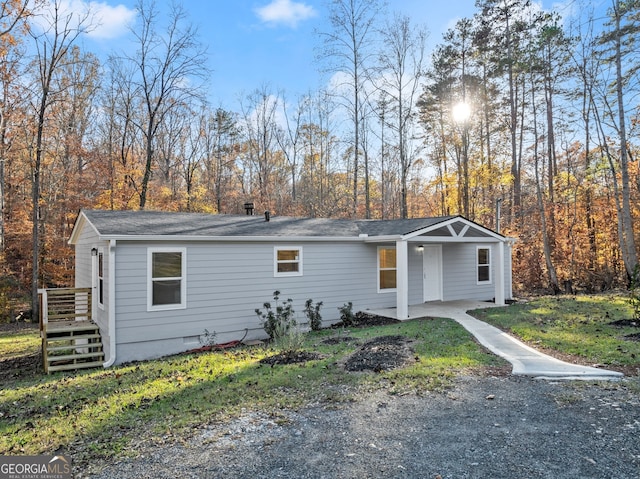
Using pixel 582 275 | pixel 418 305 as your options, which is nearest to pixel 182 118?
pixel 418 305

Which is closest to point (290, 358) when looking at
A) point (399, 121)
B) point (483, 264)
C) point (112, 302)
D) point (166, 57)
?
point (112, 302)

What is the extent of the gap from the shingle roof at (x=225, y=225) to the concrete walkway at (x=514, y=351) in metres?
2.52

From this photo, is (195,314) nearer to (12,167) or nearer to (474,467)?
(474,467)

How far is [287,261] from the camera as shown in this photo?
10.1 m

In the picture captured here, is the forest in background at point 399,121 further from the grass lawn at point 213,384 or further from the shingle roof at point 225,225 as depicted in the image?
the grass lawn at point 213,384

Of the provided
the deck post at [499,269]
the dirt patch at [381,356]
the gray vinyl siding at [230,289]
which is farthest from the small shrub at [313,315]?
the deck post at [499,269]

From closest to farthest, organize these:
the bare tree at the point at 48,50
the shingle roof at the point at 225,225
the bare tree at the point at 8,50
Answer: the shingle roof at the point at 225,225 < the bare tree at the point at 8,50 < the bare tree at the point at 48,50

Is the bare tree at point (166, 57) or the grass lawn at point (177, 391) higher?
the bare tree at point (166, 57)

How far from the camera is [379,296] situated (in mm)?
11703

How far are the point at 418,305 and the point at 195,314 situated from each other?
701 cm

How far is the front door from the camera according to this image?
12.7m

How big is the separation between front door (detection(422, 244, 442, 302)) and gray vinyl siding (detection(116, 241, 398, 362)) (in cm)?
154

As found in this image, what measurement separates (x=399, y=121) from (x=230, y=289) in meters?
14.6

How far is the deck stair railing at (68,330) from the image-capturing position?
7688 mm
